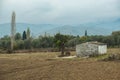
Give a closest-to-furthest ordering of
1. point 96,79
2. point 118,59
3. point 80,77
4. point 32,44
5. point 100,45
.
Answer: point 96,79, point 80,77, point 118,59, point 100,45, point 32,44

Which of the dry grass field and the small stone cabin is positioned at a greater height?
the small stone cabin

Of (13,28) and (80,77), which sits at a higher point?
(13,28)

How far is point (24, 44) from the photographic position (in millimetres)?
101562

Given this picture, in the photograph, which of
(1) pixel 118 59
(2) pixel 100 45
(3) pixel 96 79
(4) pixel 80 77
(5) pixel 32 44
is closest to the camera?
(3) pixel 96 79

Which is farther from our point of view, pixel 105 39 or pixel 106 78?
pixel 105 39

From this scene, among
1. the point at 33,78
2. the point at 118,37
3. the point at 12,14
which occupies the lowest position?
the point at 33,78

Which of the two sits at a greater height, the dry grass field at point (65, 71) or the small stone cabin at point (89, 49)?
the small stone cabin at point (89, 49)

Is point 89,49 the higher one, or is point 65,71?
point 89,49

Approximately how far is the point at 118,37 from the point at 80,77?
76223 millimetres

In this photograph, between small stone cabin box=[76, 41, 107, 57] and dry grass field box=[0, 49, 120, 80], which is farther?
small stone cabin box=[76, 41, 107, 57]

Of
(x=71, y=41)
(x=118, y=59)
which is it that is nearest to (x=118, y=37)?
(x=71, y=41)

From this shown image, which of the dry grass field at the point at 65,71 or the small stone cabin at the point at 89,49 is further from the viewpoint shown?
the small stone cabin at the point at 89,49

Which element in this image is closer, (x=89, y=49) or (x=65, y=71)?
(x=65, y=71)

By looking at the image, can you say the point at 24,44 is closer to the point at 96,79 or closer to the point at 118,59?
the point at 118,59
